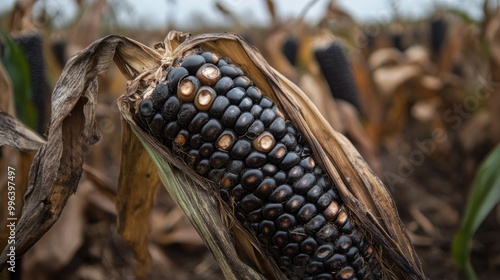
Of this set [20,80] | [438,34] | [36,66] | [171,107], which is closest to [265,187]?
[171,107]

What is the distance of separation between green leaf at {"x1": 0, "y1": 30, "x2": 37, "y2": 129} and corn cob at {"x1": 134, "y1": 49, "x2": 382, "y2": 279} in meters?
1.32

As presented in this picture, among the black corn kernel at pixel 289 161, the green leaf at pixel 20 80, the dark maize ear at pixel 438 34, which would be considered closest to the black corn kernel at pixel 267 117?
the black corn kernel at pixel 289 161

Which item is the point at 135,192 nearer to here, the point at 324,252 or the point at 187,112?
the point at 187,112

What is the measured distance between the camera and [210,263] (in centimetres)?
348

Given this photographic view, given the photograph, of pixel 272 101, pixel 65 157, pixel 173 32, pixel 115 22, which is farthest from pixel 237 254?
pixel 115 22

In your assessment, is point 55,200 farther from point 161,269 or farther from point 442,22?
point 442,22

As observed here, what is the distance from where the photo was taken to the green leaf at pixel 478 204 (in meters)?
2.19

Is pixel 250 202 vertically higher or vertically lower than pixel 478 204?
higher

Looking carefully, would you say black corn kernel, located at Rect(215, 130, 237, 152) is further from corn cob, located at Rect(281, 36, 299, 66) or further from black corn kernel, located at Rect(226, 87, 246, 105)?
corn cob, located at Rect(281, 36, 299, 66)

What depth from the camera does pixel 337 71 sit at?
3.94 meters

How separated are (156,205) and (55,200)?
10.2 feet

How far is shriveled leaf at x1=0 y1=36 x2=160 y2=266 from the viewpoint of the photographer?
147cm

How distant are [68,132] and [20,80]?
1229mm

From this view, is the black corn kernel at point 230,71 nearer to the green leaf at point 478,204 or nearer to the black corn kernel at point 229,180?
the black corn kernel at point 229,180
